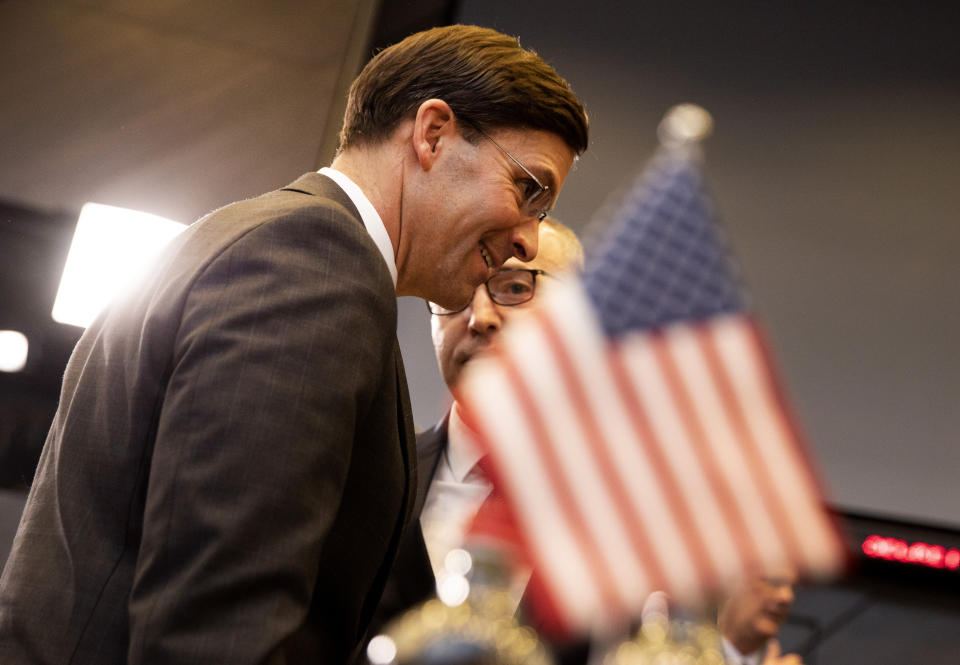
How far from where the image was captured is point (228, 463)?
56 cm

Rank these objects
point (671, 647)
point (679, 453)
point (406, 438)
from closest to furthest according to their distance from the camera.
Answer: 1. point (406, 438)
2. point (671, 647)
3. point (679, 453)

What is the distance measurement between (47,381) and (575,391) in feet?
6.53

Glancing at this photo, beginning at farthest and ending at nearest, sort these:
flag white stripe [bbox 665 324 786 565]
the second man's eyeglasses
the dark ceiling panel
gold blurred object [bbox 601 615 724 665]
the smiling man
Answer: flag white stripe [bbox 665 324 786 565]
the smiling man
gold blurred object [bbox 601 615 724 665]
the dark ceiling panel
the second man's eyeglasses

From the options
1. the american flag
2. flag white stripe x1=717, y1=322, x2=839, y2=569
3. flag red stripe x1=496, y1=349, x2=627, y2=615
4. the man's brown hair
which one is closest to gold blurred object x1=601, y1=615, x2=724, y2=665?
the american flag

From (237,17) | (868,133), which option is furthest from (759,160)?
(237,17)

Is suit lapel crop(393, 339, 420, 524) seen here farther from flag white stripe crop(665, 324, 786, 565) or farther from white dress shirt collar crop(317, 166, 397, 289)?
flag white stripe crop(665, 324, 786, 565)

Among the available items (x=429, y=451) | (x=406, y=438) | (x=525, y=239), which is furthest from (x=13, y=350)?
(x=406, y=438)

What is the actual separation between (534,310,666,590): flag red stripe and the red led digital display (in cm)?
100

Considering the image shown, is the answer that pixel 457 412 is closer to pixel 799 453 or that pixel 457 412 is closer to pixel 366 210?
pixel 366 210

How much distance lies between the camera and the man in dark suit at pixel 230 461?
1.81ft

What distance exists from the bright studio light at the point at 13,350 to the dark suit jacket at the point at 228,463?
1591 millimetres

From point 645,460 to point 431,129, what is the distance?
9.40 ft

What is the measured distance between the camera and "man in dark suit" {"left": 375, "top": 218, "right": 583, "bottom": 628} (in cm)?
159

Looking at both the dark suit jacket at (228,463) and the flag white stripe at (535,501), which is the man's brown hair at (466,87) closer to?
the dark suit jacket at (228,463)
